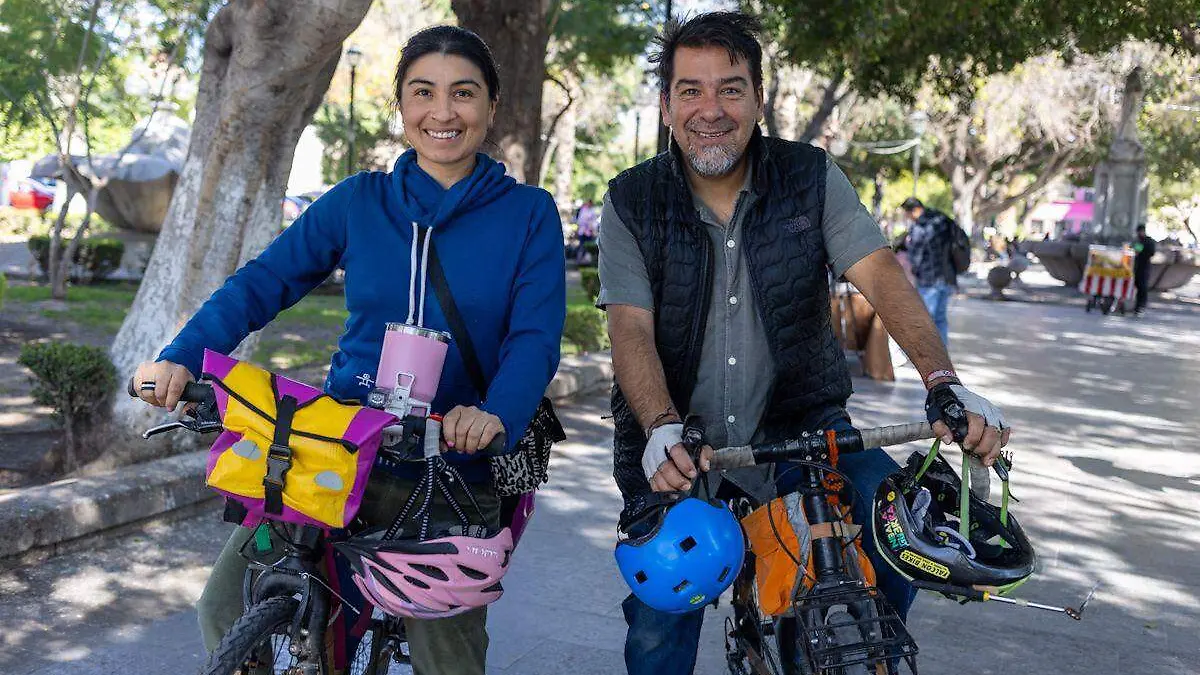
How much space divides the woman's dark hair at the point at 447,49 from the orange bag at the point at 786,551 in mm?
1145

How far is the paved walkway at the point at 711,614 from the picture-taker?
4.71m

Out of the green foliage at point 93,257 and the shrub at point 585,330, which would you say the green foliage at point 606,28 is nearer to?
the green foliage at point 93,257

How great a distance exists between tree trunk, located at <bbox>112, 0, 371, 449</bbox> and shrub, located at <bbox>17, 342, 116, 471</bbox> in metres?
0.10

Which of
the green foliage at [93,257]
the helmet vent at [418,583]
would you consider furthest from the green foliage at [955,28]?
the helmet vent at [418,583]

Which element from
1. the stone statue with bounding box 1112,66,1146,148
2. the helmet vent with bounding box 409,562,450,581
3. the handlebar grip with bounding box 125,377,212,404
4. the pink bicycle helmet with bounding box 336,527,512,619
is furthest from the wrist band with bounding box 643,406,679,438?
the stone statue with bounding box 1112,66,1146,148

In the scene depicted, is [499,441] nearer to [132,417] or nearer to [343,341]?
[343,341]

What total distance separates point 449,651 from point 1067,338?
17014mm

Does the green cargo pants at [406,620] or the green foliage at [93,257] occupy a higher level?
the green cargo pants at [406,620]

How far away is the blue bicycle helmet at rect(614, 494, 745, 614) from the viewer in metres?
2.65

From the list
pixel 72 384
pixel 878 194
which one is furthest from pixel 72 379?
pixel 878 194

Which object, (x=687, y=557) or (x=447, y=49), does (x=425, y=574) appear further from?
(x=447, y=49)

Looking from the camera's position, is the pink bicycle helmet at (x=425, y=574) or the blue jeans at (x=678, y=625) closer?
the pink bicycle helmet at (x=425, y=574)

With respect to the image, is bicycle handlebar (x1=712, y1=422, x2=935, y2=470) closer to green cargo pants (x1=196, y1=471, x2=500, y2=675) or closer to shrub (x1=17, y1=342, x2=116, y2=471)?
green cargo pants (x1=196, y1=471, x2=500, y2=675)

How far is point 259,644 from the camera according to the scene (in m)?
2.61
